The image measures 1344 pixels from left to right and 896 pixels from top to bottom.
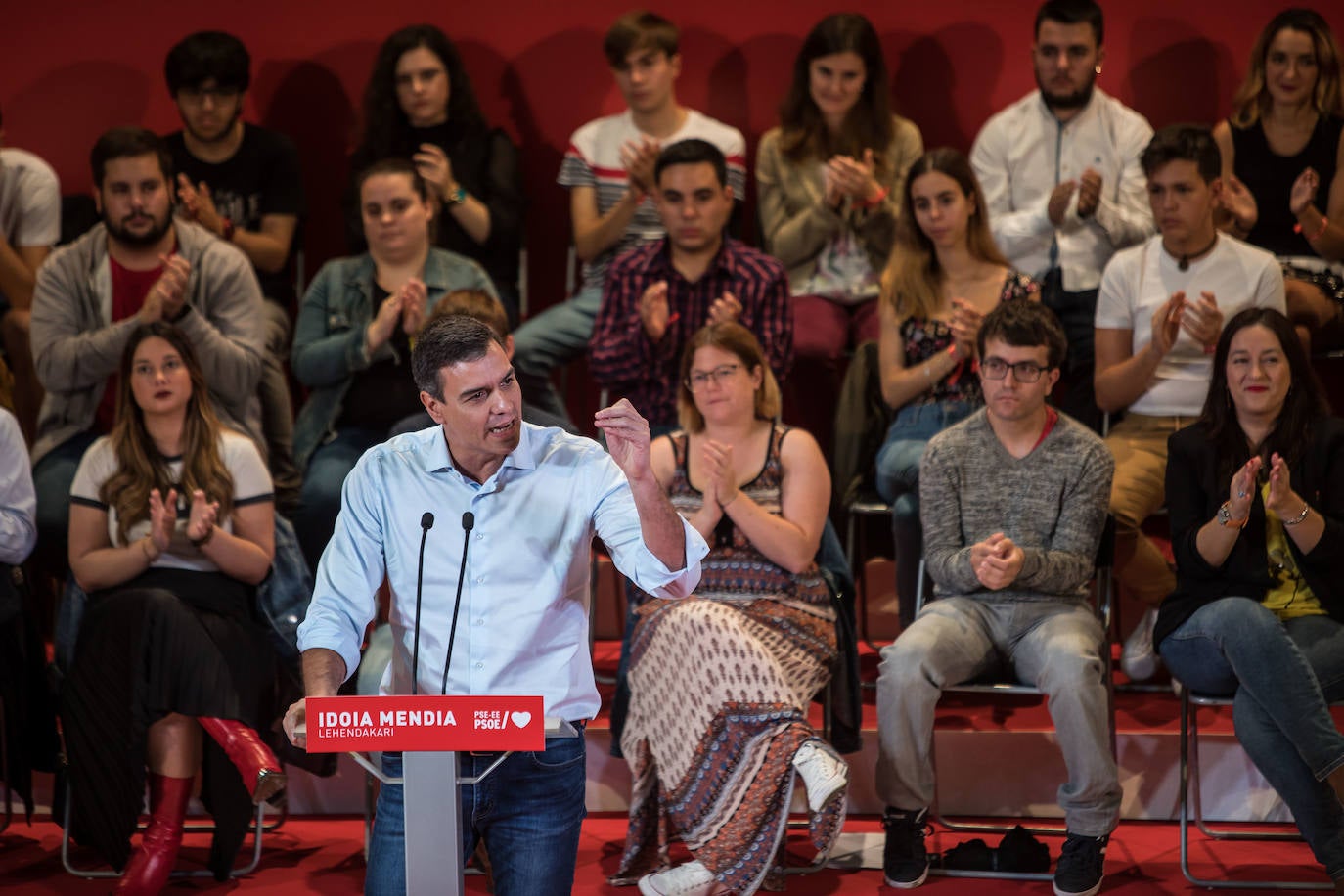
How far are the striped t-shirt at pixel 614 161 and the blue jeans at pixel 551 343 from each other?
19 centimetres

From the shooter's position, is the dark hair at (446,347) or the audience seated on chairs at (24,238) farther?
the audience seated on chairs at (24,238)

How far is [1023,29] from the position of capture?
214 inches

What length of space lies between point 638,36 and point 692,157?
0.70 meters

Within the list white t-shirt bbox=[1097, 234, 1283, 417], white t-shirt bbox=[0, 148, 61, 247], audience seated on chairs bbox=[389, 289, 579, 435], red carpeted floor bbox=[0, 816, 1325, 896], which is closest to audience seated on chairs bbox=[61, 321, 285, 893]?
red carpeted floor bbox=[0, 816, 1325, 896]

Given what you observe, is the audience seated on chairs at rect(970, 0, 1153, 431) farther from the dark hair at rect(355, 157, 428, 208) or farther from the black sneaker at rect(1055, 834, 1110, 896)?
the dark hair at rect(355, 157, 428, 208)

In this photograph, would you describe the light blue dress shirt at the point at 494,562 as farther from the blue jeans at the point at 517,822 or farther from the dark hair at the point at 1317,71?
the dark hair at the point at 1317,71

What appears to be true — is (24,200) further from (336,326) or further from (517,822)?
(517,822)

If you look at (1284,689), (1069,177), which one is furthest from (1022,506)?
(1069,177)

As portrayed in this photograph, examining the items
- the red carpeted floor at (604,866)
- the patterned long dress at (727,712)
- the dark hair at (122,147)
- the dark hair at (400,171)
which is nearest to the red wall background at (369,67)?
the dark hair at (400,171)

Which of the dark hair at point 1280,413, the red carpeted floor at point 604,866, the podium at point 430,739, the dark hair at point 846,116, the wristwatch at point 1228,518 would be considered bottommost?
the red carpeted floor at point 604,866

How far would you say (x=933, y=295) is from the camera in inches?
173

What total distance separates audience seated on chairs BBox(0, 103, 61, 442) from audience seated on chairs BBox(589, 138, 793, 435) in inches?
71.1

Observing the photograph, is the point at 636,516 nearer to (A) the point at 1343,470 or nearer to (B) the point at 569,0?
(A) the point at 1343,470

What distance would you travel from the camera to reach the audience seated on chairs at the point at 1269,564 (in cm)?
328
